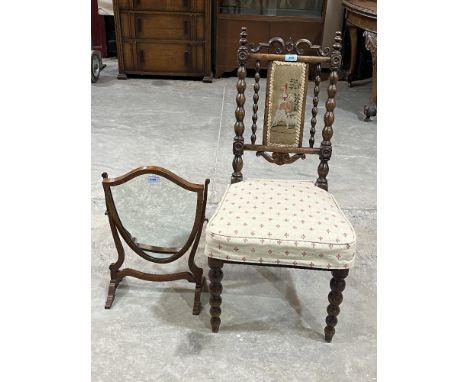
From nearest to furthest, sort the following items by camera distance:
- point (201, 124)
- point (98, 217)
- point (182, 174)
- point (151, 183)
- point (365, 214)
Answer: point (151, 183) → point (98, 217) → point (365, 214) → point (182, 174) → point (201, 124)

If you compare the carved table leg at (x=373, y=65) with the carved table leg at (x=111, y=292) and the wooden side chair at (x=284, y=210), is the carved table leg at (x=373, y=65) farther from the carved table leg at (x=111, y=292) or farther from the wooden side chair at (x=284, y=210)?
the carved table leg at (x=111, y=292)

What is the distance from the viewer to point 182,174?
114 inches

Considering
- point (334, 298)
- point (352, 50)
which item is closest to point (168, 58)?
point (352, 50)

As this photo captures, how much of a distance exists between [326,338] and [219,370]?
0.43 metres

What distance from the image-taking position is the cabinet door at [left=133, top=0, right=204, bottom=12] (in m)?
4.43

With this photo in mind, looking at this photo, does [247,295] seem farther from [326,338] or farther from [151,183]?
[151,183]

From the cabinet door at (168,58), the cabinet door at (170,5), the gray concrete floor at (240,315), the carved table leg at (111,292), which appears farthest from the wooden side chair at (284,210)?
the cabinet door at (168,58)

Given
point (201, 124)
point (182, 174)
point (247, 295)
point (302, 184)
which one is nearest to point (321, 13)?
point (201, 124)

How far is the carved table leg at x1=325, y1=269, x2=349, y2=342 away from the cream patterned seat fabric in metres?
0.05

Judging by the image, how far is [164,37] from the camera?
4.61m

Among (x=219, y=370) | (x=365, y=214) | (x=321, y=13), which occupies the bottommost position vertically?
(x=219, y=370)

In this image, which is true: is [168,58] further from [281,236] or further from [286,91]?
[281,236]

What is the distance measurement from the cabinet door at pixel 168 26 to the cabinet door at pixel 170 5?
0.06 m

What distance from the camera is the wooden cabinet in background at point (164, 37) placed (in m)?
4.46
